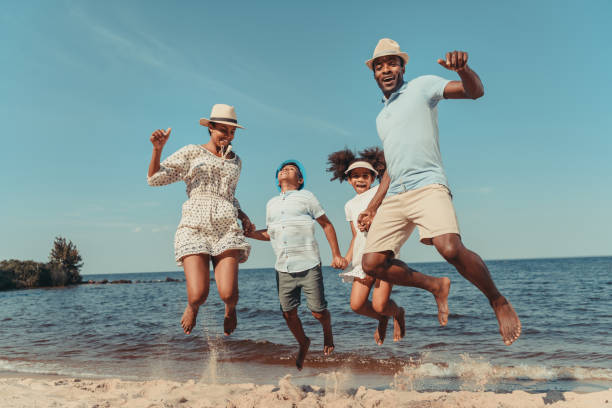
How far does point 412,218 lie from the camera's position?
3.97 m

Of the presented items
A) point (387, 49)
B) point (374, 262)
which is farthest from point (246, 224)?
point (387, 49)

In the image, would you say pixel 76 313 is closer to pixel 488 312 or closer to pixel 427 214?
pixel 488 312

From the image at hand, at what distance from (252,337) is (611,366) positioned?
Result: 8.42 meters

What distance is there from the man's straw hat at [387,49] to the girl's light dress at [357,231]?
5.87 ft

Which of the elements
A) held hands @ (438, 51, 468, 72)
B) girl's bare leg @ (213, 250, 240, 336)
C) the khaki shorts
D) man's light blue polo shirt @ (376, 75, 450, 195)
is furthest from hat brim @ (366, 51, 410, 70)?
girl's bare leg @ (213, 250, 240, 336)

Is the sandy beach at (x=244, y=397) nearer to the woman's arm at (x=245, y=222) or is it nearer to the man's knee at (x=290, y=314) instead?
the man's knee at (x=290, y=314)

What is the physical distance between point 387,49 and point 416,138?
96cm

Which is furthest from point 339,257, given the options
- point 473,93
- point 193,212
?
point 473,93

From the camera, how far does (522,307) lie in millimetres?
18812

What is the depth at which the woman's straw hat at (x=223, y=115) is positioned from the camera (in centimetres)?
489

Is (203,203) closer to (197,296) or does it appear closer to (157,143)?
(157,143)

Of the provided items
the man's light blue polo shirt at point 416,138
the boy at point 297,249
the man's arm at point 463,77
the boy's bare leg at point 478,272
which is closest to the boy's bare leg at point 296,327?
the boy at point 297,249

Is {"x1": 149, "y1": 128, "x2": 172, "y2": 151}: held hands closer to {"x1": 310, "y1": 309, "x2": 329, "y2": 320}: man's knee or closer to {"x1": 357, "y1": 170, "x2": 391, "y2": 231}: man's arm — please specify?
{"x1": 357, "y1": 170, "x2": 391, "y2": 231}: man's arm

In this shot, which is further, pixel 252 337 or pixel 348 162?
pixel 252 337
